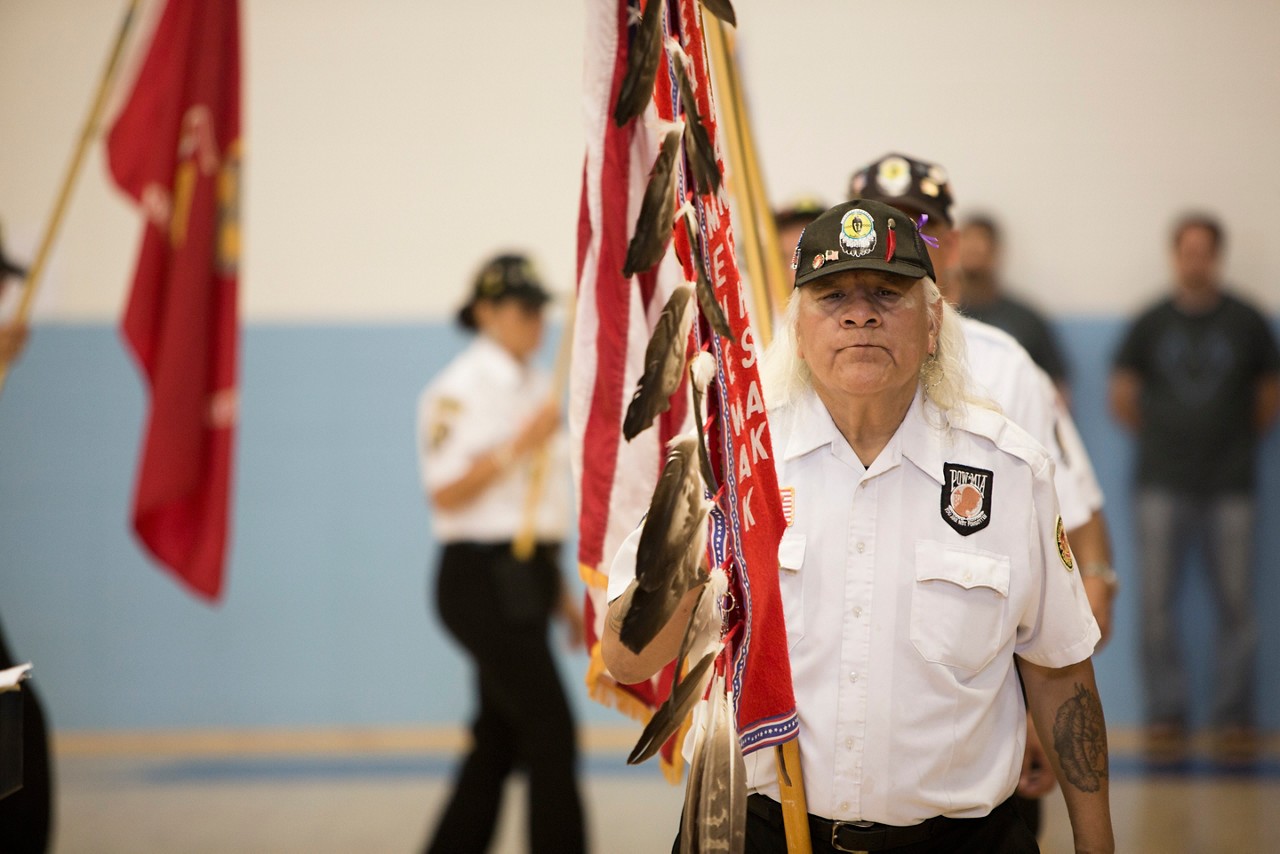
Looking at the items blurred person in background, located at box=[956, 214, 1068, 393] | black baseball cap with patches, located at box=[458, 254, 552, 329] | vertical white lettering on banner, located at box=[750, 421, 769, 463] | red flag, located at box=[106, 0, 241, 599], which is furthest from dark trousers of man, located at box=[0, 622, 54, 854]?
blurred person in background, located at box=[956, 214, 1068, 393]

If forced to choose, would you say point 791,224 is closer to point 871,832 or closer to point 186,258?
point 186,258

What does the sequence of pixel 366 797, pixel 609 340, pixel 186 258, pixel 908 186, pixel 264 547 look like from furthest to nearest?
pixel 264 547, pixel 366 797, pixel 186 258, pixel 908 186, pixel 609 340

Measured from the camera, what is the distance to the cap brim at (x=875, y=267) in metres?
1.85

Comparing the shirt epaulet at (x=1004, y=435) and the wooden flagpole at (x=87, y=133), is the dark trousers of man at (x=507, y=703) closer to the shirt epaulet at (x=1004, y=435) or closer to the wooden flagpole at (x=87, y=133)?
the wooden flagpole at (x=87, y=133)

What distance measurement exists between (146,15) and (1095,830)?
5781 millimetres

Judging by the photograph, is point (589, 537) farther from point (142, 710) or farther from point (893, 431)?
Result: point (142, 710)

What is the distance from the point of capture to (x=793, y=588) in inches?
75.6

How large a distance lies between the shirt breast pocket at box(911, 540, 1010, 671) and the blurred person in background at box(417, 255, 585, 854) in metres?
2.03

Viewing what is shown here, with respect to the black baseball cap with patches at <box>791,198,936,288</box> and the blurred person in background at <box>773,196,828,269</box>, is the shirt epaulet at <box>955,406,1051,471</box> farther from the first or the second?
the blurred person in background at <box>773,196,828,269</box>

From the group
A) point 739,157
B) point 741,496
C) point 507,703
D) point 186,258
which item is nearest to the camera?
point 741,496

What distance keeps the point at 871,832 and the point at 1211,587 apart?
14.5ft

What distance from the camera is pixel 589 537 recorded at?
2402mm

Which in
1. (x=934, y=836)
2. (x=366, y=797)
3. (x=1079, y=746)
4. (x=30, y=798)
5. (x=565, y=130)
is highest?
(x=565, y=130)

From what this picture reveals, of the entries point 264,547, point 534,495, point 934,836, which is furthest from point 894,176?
point 264,547
